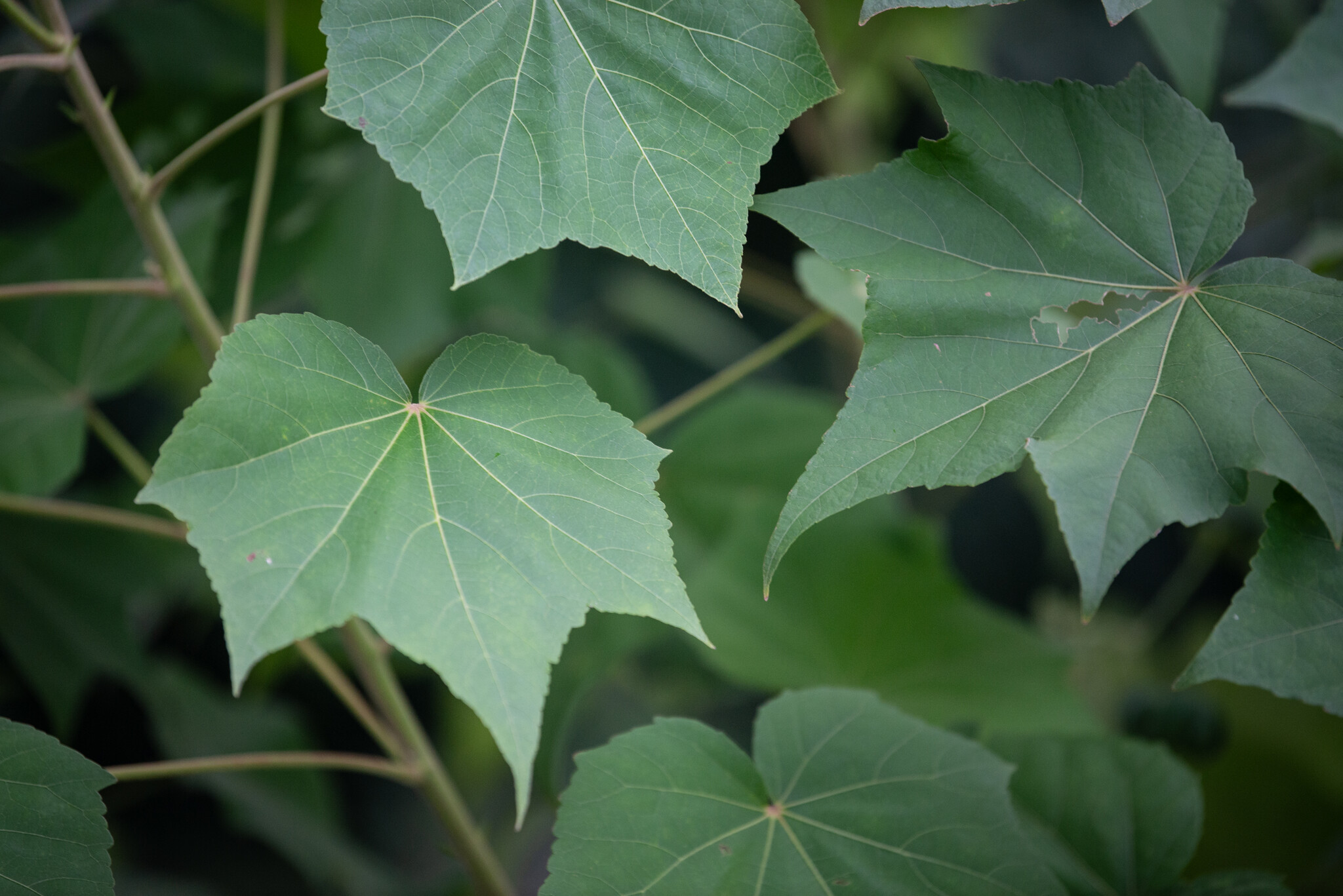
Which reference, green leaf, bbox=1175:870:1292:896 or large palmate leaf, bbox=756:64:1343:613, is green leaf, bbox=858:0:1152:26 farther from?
green leaf, bbox=1175:870:1292:896

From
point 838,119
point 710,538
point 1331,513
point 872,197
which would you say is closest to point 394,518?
point 872,197

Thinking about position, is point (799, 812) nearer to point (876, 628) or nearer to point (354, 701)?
point (354, 701)

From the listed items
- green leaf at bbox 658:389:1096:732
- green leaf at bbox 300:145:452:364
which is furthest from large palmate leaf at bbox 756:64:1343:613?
green leaf at bbox 300:145:452:364

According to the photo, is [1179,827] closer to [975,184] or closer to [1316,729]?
[975,184]

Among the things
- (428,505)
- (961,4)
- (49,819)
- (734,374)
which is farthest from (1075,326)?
(49,819)

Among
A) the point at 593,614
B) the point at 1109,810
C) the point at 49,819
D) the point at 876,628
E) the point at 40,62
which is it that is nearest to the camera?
the point at 49,819

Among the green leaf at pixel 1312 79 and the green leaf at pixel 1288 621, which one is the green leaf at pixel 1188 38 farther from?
the green leaf at pixel 1288 621
